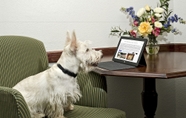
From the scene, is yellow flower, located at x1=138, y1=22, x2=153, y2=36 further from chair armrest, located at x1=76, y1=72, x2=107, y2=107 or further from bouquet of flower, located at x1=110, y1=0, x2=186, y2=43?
chair armrest, located at x1=76, y1=72, x2=107, y2=107

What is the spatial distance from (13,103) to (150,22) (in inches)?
54.7

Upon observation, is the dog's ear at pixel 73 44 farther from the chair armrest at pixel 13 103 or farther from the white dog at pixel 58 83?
the chair armrest at pixel 13 103

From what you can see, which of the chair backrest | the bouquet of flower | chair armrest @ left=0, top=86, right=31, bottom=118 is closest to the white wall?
the bouquet of flower

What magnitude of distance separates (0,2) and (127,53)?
1027mm

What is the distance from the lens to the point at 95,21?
244cm

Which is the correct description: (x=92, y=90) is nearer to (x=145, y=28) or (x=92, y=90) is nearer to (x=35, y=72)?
(x=35, y=72)

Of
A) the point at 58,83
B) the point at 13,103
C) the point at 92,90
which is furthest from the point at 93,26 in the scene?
the point at 13,103

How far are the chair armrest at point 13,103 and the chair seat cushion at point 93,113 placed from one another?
1.57 ft

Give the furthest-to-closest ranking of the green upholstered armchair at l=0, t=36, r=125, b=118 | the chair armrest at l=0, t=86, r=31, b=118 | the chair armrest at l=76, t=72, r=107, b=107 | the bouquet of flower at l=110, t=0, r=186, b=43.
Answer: the bouquet of flower at l=110, t=0, r=186, b=43 → the chair armrest at l=76, t=72, r=107, b=107 → the green upholstered armchair at l=0, t=36, r=125, b=118 → the chair armrest at l=0, t=86, r=31, b=118

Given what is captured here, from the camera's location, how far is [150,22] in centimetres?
226

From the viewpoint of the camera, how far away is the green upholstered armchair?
175cm

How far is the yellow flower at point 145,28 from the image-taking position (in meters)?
2.18

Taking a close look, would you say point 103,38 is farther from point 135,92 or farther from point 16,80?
point 16,80

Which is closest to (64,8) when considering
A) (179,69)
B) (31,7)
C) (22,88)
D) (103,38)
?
(31,7)
